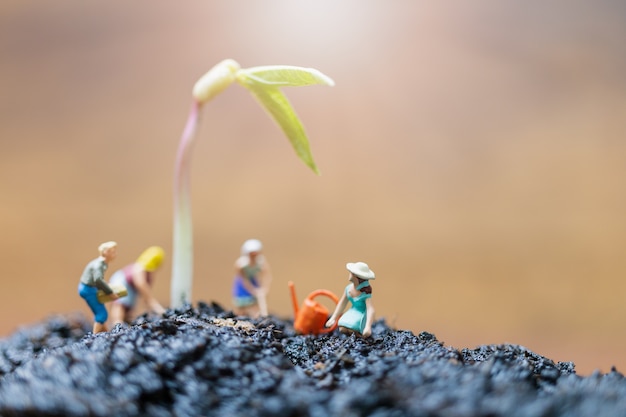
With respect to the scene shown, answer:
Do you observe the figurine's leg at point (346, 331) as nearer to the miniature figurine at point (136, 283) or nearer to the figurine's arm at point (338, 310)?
the figurine's arm at point (338, 310)

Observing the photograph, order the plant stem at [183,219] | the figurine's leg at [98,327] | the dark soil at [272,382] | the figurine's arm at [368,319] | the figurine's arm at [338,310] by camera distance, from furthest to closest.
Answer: the plant stem at [183,219] → the figurine's leg at [98,327] → the figurine's arm at [338,310] → the figurine's arm at [368,319] → the dark soil at [272,382]

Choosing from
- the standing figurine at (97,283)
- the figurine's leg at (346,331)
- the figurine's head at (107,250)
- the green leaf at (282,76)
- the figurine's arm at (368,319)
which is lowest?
the figurine's leg at (346,331)

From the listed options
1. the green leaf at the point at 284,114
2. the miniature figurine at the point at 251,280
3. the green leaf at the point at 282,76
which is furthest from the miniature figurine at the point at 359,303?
the miniature figurine at the point at 251,280

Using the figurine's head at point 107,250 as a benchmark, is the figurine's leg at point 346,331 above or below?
below

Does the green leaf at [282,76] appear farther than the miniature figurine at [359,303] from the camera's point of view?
Yes

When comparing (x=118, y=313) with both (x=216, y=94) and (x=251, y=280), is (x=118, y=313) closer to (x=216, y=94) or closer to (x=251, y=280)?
(x=251, y=280)

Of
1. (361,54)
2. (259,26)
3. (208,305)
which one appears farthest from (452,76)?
(208,305)

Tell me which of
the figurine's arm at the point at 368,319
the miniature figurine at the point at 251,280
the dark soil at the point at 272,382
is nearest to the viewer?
the dark soil at the point at 272,382
